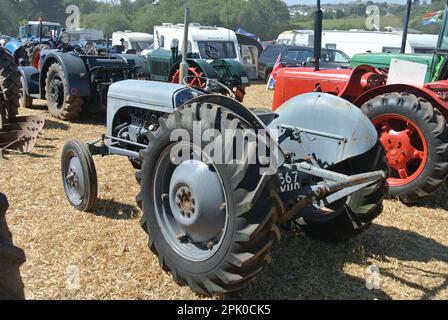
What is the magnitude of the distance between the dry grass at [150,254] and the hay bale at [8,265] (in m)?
1.25

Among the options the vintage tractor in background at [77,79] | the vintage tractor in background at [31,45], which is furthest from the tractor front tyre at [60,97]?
the vintage tractor in background at [31,45]

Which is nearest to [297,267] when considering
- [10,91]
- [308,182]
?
[308,182]

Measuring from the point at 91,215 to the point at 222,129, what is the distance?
2.06 metres

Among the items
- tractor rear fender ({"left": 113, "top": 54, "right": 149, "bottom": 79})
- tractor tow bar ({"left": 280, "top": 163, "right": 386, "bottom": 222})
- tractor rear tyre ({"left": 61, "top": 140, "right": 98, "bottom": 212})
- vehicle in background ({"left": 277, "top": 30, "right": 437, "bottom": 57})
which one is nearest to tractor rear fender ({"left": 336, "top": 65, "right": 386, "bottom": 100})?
tractor tow bar ({"left": 280, "top": 163, "right": 386, "bottom": 222})

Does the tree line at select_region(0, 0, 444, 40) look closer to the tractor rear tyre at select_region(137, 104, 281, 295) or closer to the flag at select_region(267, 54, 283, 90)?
the flag at select_region(267, 54, 283, 90)

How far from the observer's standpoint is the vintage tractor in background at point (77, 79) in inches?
311

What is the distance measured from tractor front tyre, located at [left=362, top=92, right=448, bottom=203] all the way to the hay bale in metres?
4.04

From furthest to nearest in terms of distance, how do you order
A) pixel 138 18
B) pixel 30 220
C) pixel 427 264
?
pixel 138 18 < pixel 30 220 < pixel 427 264

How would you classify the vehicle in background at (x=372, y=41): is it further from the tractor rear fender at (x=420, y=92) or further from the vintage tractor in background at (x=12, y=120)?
the vintage tractor in background at (x=12, y=120)

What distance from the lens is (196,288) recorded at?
271 centimetres

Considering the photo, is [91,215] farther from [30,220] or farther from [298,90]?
[298,90]

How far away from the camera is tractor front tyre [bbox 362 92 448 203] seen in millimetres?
4523

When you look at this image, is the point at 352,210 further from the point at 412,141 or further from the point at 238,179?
the point at 412,141

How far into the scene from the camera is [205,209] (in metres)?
2.68
